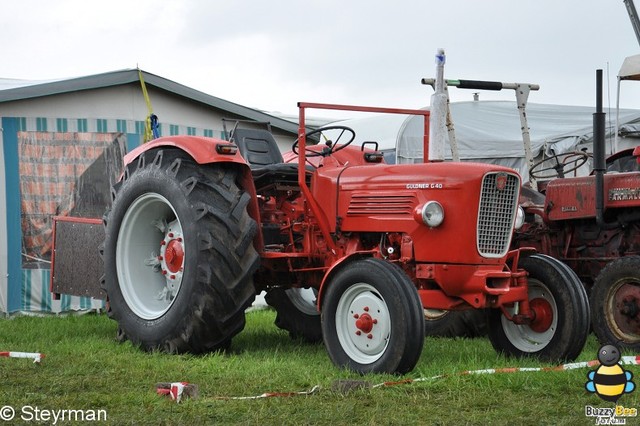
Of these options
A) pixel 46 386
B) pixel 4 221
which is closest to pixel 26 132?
pixel 4 221

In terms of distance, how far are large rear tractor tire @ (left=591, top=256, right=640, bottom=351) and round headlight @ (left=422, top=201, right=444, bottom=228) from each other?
177cm

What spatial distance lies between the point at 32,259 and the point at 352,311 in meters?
4.88

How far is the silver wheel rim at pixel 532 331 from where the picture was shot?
5.98 metres

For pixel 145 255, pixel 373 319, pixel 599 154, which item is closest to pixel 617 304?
pixel 599 154

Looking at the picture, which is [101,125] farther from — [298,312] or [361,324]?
[361,324]

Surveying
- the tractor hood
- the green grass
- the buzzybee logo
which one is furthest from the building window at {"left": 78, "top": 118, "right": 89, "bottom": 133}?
the buzzybee logo

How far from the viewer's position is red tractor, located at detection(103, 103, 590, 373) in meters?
5.55

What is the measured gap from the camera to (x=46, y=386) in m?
4.95

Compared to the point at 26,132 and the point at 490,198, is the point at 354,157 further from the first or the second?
the point at 26,132

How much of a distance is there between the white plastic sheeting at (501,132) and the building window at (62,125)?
16.7ft

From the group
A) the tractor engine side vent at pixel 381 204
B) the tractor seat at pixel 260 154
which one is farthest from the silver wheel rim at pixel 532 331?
the tractor seat at pixel 260 154

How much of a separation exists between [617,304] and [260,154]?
8.94ft

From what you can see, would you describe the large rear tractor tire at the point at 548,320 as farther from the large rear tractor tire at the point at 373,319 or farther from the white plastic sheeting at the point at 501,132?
the white plastic sheeting at the point at 501,132

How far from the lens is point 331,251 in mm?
6285
